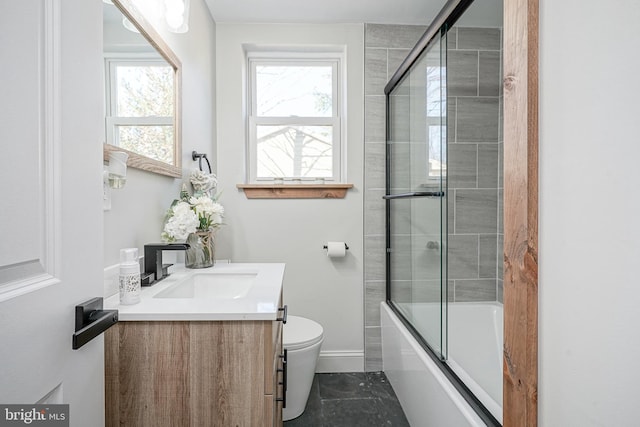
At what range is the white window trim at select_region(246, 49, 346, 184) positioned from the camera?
2.22 metres

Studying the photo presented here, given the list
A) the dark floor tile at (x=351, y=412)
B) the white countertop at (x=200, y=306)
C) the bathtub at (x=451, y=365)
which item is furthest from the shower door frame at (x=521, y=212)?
the dark floor tile at (x=351, y=412)

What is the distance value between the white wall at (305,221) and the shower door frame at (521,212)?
1417 mm

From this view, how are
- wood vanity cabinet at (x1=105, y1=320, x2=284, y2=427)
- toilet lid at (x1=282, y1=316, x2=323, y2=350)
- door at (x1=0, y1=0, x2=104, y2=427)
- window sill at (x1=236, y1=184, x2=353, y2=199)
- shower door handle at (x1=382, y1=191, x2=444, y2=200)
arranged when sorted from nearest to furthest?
door at (x1=0, y1=0, x2=104, y2=427), wood vanity cabinet at (x1=105, y1=320, x2=284, y2=427), shower door handle at (x1=382, y1=191, x2=444, y2=200), toilet lid at (x1=282, y1=316, x2=323, y2=350), window sill at (x1=236, y1=184, x2=353, y2=199)

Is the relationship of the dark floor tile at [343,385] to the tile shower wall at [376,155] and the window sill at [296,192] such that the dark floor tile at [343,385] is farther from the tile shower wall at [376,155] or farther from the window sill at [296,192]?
the window sill at [296,192]

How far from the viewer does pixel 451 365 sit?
1310 mm

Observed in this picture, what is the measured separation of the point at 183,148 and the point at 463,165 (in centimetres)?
159

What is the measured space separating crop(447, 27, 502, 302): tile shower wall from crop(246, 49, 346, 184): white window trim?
0.77 metres

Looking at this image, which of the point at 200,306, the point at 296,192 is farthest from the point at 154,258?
the point at 296,192

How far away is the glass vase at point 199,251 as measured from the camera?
4.84 ft

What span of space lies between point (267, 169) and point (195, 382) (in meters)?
1.59

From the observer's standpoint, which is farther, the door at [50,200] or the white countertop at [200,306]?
the white countertop at [200,306]

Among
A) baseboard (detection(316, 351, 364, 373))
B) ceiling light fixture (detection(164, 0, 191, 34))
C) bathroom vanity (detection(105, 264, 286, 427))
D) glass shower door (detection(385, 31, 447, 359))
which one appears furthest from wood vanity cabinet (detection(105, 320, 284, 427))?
baseboard (detection(316, 351, 364, 373))

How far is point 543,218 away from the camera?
0.65m

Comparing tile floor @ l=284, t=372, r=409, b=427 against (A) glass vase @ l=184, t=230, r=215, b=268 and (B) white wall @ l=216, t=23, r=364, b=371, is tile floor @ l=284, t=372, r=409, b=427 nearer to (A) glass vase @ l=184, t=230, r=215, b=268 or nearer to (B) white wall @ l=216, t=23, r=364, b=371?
(B) white wall @ l=216, t=23, r=364, b=371
